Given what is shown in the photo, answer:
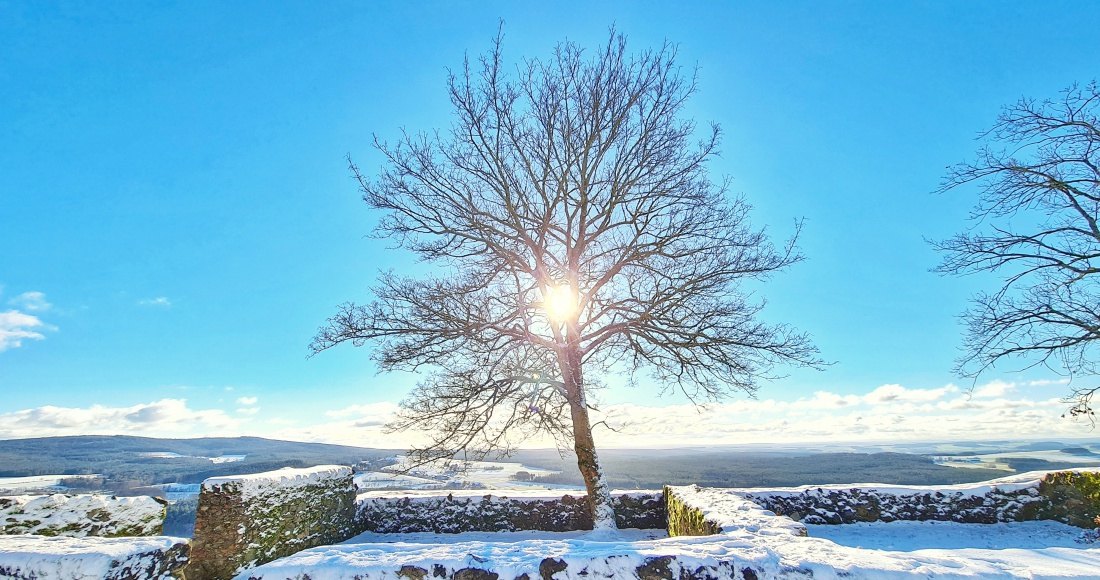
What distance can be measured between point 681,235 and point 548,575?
9.10m

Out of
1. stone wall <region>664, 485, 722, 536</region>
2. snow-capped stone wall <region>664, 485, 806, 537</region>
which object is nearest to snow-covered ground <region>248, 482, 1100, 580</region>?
snow-capped stone wall <region>664, 485, 806, 537</region>

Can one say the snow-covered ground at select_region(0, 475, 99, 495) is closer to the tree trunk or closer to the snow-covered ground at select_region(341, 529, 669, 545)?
the snow-covered ground at select_region(341, 529, 669, 545)

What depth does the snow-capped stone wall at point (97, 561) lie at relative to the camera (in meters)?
5.19

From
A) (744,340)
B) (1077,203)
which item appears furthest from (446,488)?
(1077,203)

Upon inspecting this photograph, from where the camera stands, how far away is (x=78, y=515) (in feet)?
26.3

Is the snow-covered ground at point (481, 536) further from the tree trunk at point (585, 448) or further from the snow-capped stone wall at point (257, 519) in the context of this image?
the snow-capped stone wall at point (257, 519)

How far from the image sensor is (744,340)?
1120 cm

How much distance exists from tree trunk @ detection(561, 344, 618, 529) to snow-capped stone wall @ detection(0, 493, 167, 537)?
26.1 ft

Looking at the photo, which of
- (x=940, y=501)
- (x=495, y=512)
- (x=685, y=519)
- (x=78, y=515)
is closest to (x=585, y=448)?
(x=495, y=512)

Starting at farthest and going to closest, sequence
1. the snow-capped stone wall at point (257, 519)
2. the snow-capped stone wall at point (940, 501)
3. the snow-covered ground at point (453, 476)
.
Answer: the snow-covered ground at point (453, 476)
the snow-capped stone wall at point (940, 501)
the snow-capped stone wall at point (257, 519)

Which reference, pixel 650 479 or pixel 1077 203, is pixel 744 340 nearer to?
pixel 650 479

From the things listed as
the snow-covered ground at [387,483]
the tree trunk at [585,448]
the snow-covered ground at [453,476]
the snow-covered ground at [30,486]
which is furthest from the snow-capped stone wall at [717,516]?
the snow-covered ground at [30,486]

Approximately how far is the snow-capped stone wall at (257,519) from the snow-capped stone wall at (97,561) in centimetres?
186

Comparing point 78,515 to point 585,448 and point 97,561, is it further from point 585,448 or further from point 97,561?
point 585,448
